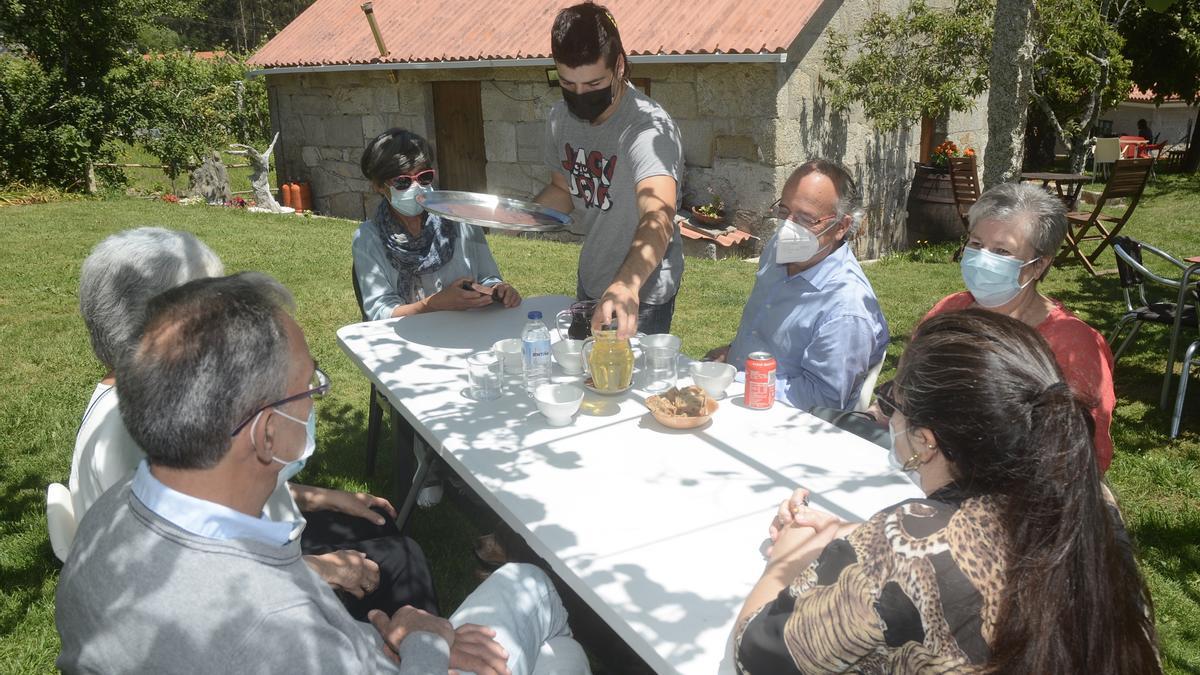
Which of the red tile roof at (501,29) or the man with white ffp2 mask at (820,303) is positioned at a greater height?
the red tile roof at (501,29)

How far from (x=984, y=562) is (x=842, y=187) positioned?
197 cm

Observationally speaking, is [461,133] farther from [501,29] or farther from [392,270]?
[392,270]

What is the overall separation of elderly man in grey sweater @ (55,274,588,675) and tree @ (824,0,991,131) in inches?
320

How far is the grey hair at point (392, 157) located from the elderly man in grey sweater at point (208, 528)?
1974 millimetres

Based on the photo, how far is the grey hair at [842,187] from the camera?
299 cm

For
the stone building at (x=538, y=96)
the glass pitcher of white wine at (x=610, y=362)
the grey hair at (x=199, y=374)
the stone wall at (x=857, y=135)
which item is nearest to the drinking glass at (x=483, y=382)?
the glass pitcher of white wine at (x=610, y=362)

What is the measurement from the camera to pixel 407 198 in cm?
354

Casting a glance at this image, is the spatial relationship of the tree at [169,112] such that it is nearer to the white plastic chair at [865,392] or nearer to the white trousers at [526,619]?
the white plastic chair at [865,392]

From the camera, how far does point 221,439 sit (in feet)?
4.78

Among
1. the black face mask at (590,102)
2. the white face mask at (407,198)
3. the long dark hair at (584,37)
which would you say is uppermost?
the long dark hair at (584,37)

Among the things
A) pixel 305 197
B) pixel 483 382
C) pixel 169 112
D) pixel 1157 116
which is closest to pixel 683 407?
pixel 483 382

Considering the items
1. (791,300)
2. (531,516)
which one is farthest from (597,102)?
(531,516)

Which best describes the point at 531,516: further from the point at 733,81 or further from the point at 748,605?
the point at 733,81

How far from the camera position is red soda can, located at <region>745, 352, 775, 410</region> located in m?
2.52
